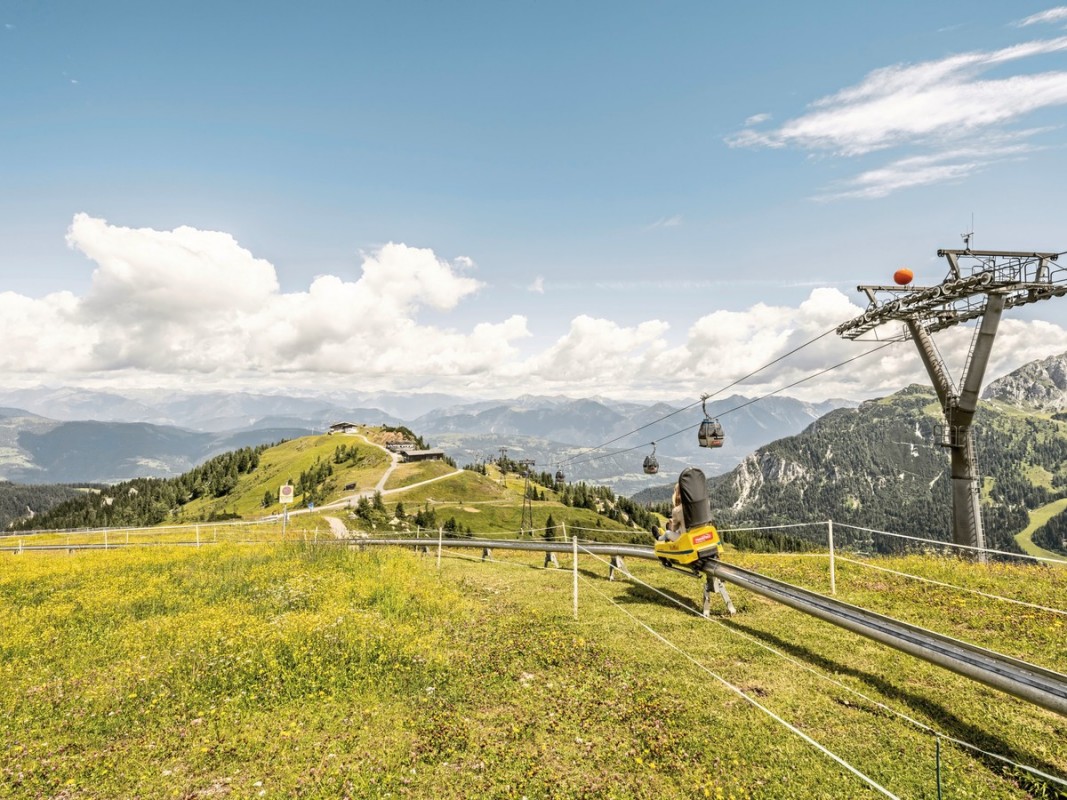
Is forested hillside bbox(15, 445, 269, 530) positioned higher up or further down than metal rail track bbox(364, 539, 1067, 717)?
further down

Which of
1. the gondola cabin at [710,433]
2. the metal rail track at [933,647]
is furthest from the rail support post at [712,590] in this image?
the gondola cabin at [710,433]

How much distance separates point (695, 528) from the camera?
45.3 ft

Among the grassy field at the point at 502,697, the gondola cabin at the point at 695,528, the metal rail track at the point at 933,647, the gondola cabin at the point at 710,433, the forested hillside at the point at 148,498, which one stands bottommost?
the forested hillside at the point at 148,498

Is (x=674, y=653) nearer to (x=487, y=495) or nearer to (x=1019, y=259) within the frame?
(x=1019, y=259)

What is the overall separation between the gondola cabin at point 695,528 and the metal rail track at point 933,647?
0.58 m

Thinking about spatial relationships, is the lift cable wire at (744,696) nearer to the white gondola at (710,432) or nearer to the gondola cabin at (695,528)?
the gondola cabin at (695,528)

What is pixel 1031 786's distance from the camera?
653 cm

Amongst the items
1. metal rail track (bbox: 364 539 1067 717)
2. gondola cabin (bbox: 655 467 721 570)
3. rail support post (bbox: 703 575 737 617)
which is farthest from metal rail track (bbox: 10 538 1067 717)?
gondola cabin (bbox: 655 467 721 570)

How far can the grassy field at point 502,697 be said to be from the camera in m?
7.36

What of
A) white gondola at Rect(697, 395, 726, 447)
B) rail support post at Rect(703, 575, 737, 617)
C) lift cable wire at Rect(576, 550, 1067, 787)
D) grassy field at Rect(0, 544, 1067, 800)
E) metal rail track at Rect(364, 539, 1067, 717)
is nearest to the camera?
lift cable wire at Rect(576, 550, 1067, 787)

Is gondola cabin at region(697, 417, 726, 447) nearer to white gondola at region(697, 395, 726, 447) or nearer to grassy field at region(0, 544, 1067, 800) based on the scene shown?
white gondola at region(697, 395, 726, 447)

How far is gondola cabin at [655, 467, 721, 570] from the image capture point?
13617 millimetres

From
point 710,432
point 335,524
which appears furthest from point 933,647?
point 335,524

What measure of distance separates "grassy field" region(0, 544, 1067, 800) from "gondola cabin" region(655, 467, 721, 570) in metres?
1.80
